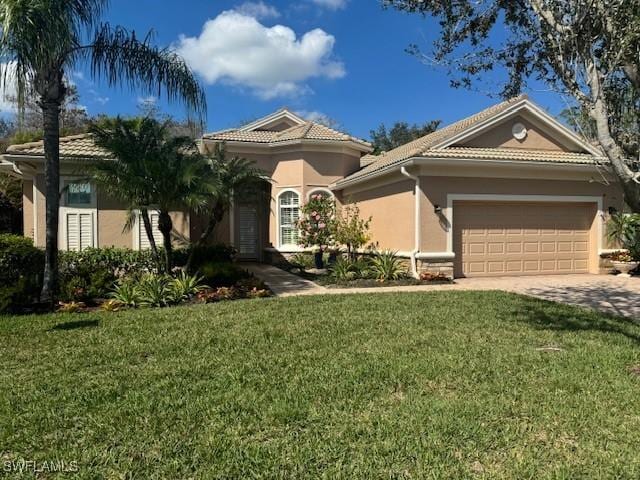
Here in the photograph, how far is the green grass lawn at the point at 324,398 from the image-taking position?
3.44 metres

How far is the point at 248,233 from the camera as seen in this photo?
20500 mm

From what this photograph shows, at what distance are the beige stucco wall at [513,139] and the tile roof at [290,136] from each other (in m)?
5.75

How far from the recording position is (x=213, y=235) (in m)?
19.1

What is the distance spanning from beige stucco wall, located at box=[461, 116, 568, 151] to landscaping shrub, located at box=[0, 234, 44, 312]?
1260 centimetres

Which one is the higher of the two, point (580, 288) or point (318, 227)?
point (318, 227)

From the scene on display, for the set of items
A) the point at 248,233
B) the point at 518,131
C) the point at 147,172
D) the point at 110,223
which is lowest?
the point at 248,233

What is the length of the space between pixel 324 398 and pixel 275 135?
1760 cm

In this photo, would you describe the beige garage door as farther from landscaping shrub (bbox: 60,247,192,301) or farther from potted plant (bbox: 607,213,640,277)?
landscaping shrub (bbox: 60,247,192,301)

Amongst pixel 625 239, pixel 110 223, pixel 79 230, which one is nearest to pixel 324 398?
pixel 110 223

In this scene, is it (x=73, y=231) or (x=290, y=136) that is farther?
(x=290, y=136)

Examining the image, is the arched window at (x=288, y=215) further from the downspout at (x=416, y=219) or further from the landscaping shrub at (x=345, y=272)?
the downspout at (x=416, y=219)

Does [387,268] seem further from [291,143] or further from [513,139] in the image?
[291,143]

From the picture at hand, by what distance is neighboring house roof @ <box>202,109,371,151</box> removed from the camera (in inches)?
741

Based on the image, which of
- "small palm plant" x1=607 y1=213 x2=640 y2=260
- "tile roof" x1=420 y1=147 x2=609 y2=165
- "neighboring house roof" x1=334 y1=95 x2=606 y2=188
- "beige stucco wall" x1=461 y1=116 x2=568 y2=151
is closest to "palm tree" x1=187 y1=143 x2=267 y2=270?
"neighboring house roof" x1=334 y1=95 x2=606 y2=188
